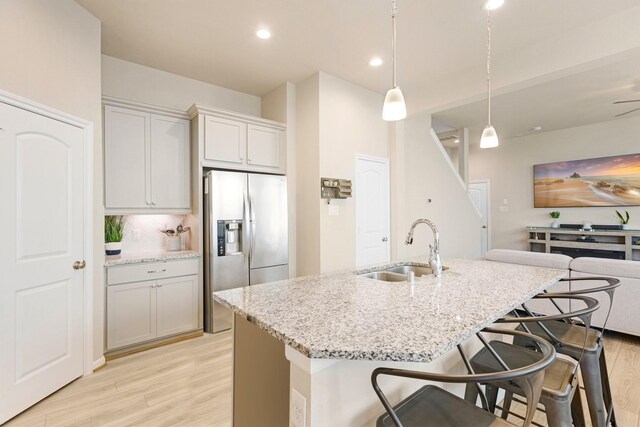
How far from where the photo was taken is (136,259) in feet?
9.62

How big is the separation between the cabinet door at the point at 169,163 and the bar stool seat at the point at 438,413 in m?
3.07

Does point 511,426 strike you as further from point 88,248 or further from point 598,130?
point 598,130

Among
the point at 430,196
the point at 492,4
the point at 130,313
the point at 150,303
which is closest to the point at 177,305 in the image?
the point at 150,303

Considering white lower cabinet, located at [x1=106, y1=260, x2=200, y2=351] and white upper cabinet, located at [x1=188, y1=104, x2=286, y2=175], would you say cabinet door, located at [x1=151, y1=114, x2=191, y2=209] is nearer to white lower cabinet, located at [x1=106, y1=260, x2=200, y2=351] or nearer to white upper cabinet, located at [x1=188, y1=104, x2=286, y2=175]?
white upper cabinet, located at [x1=188, y1=104, x2=286, y2=175]

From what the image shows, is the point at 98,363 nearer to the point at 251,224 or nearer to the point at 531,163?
Answer: the point at 251,224

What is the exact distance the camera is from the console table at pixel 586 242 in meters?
5.57

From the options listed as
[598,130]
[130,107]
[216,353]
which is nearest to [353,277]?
[216,353]

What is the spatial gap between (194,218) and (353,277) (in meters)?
2.25

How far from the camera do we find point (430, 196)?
5.14 meters

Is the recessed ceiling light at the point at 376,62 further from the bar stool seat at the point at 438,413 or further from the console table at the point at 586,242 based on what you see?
the console table at the point at 586,242

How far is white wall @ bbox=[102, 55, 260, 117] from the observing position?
3.36 metres

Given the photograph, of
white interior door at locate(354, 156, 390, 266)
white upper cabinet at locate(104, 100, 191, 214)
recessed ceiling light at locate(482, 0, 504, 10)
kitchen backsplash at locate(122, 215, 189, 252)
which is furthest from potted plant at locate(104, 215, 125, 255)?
recessed ceiling light at locate(482, 0, 504, 10)

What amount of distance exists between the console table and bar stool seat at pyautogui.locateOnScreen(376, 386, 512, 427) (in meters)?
6.56

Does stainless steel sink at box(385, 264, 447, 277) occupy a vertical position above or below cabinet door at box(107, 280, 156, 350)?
above
